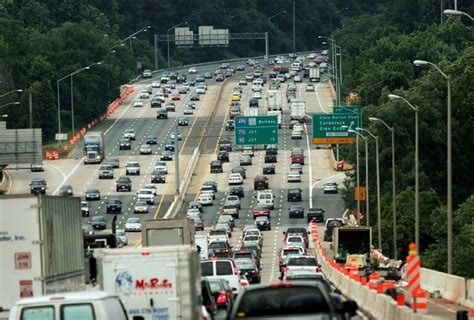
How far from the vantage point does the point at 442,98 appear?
12988 centimetres

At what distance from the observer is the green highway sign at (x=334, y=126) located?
122 m

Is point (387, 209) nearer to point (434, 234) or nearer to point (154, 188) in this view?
point (434, 234)

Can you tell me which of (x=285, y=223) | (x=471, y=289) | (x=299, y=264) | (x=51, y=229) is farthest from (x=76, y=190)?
(x=51, y=229)

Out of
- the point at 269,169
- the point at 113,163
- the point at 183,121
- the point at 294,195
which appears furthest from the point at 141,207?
the point at 183,121

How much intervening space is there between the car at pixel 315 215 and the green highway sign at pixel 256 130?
9.59 meters

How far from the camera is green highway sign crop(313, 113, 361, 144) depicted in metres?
122

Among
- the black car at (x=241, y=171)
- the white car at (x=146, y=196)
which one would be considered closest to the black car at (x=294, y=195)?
the white car at (x=146, y=196)

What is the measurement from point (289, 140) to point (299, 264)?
99.6 meters

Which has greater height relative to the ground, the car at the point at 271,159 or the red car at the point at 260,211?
the car at the point at 271,159

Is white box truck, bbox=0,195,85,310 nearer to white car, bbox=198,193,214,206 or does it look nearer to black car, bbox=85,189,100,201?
white car, bbox=198,193,214,206

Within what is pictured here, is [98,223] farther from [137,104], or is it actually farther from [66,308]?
[66,308]

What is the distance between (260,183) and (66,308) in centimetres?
10810

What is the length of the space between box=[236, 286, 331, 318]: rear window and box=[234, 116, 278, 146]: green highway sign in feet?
334

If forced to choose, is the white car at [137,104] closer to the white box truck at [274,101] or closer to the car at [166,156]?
the white box truck at [274,101]
